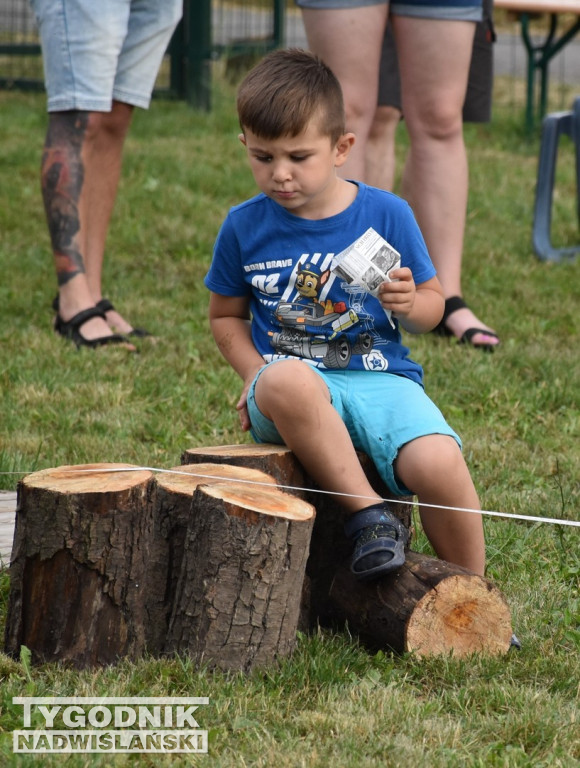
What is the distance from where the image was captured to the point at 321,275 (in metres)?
2.83

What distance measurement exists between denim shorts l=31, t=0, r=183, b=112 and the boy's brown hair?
1.94 meters

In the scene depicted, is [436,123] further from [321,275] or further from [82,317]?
[321,275]

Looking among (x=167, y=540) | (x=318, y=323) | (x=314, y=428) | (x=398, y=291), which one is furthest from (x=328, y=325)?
(x=167, y=540)

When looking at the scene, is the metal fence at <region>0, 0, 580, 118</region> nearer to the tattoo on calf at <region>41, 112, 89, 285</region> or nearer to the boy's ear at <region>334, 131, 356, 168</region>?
the tattoo on calf at <region>41, 112, 89, 285</region>

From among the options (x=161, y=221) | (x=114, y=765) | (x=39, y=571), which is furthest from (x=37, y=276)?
(x=114, y=765)

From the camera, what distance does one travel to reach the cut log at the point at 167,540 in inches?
99.5

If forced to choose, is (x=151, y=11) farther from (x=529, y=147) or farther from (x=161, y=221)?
(x=529, y=147)

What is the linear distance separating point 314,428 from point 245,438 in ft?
4.27

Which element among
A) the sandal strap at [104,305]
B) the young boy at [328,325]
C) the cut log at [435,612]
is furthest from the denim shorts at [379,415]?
the sandal strap at [104,305]

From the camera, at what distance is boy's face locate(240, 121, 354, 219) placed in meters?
2.68

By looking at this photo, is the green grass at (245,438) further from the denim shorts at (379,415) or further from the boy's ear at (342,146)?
the boy's ear at (342,146)

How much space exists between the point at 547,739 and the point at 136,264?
4.27m
